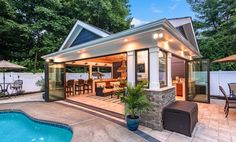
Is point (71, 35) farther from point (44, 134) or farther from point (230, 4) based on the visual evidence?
point (230, 4)

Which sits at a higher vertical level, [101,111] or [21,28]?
[21,28]

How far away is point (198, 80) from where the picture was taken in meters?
9.54

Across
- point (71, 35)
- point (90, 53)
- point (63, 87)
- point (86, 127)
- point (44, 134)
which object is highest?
point (71, 35)

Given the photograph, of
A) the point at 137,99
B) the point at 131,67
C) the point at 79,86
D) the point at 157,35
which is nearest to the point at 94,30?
the point at 131,67

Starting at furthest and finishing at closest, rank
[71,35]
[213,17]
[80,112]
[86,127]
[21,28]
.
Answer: [213,17] < [21,28] < [71,35] < [80,112] < [86,127]

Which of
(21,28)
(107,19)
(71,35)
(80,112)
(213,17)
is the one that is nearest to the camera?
(80,112)

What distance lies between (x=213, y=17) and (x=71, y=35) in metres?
15.4

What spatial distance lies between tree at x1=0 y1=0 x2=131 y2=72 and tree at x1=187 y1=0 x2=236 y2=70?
1016 centimetres

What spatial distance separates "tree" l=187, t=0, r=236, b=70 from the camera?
1344cm

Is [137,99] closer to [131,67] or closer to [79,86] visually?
[131,67]

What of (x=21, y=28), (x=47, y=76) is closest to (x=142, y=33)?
(x=47, y=76)

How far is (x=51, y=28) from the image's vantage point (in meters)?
16.2

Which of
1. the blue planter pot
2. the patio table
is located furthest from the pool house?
the patio table

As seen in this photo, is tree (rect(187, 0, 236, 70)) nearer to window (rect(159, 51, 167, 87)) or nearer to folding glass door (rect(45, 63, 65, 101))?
window (rect(159, 51, 167, 87))
